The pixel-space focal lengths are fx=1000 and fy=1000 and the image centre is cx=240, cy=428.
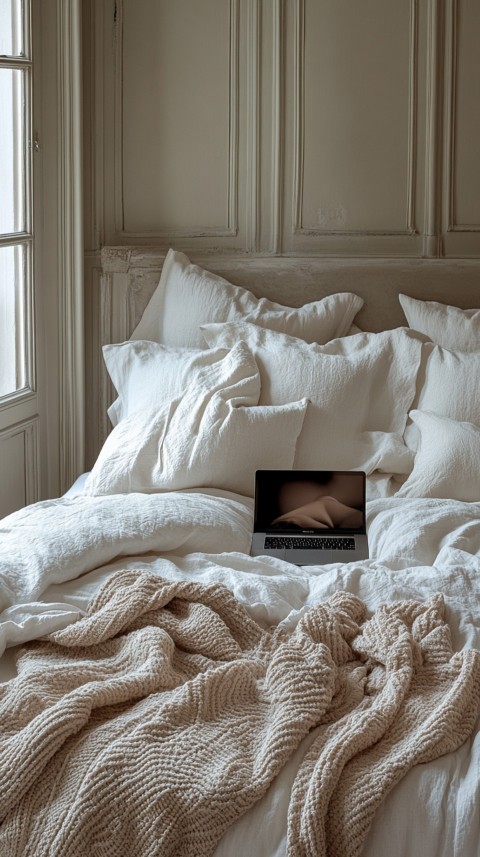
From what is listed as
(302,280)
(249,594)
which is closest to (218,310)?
(302,280)

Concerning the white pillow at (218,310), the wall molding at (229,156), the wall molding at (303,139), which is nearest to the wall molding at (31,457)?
the white pillow at (218,310)

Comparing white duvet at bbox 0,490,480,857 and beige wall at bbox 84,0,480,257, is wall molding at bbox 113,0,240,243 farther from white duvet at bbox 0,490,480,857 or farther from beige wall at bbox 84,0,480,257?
white duvet at bbox 0,490,480,857

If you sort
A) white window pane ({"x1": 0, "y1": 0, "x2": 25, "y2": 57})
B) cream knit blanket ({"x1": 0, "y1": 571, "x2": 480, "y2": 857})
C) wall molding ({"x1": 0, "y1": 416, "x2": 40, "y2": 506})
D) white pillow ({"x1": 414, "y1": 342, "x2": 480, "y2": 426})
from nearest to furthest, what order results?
1. cream knit blanket ({"x1": 0, "y1": 571, "x2": 480, "y2": 857})
2. white pillow ({"x1": 414, "y1": 342, "x2": 480, "y2": 426})
3. white window pane ({"x1": 0, "y1": 0, "x2": 25, "y2": 57})
4. wall molding ({"x1": 0, "y1": 416, "x2": 40, "y2": 506})

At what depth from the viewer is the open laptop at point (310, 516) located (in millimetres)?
2305

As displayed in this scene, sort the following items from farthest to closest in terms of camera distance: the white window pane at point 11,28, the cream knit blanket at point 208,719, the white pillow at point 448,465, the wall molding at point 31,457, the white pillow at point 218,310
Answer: the wall molding at point 31,457 < the white pillow at point 218,310 < the white window pane at point 11,28 < the white pillow at point 448,465 < the cream knit blanket at point 208,719

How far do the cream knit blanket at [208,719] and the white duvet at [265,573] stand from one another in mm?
34

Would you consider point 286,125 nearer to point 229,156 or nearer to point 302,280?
point 229,156

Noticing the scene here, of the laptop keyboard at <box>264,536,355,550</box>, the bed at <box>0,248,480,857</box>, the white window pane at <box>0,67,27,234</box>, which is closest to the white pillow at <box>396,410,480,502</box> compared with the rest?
the bed at <box>0,248,480,857</box>

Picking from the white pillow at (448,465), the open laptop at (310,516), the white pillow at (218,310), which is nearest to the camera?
the open laptop at (310,516)

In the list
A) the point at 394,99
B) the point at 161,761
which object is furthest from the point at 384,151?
the point at 161,761

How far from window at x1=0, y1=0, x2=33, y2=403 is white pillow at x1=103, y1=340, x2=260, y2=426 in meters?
0.31

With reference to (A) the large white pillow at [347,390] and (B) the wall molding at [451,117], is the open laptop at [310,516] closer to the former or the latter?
(A) the large white pillow at [347,390]

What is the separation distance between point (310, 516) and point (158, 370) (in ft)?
2.66

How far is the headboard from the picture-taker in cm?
327
